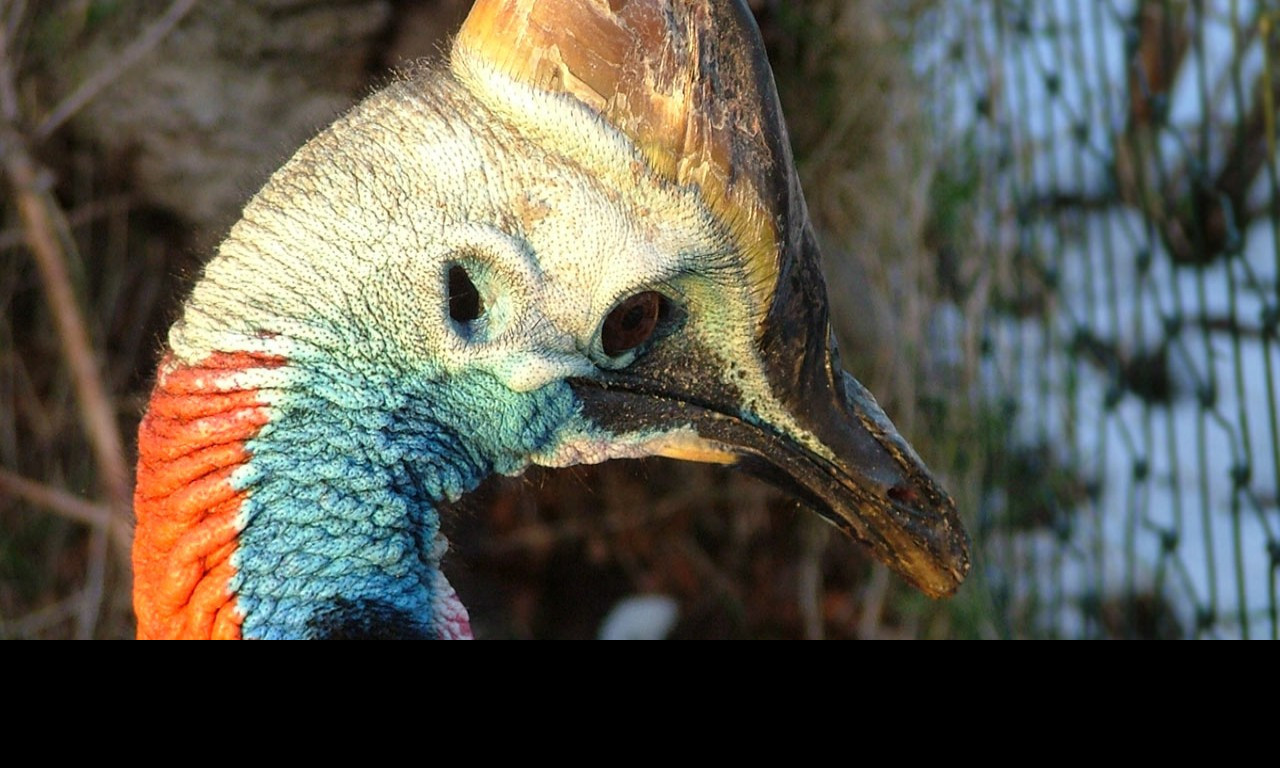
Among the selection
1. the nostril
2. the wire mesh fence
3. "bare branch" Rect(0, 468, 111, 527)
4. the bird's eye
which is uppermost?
the wire mesh fence

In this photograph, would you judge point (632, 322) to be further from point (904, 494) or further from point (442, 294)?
point (904, 494)

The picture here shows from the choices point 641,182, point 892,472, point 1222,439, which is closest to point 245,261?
point 641,182

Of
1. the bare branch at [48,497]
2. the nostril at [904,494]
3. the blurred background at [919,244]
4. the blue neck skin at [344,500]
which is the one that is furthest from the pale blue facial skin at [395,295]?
the bare branch at [48,497]

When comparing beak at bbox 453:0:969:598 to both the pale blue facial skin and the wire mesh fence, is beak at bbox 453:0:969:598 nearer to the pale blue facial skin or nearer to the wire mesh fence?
the pale blue facial skin

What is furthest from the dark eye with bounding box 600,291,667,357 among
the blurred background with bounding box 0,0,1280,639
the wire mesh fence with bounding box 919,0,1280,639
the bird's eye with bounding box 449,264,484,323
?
the wire mesh fence with bounding box 919,0,1280,639
